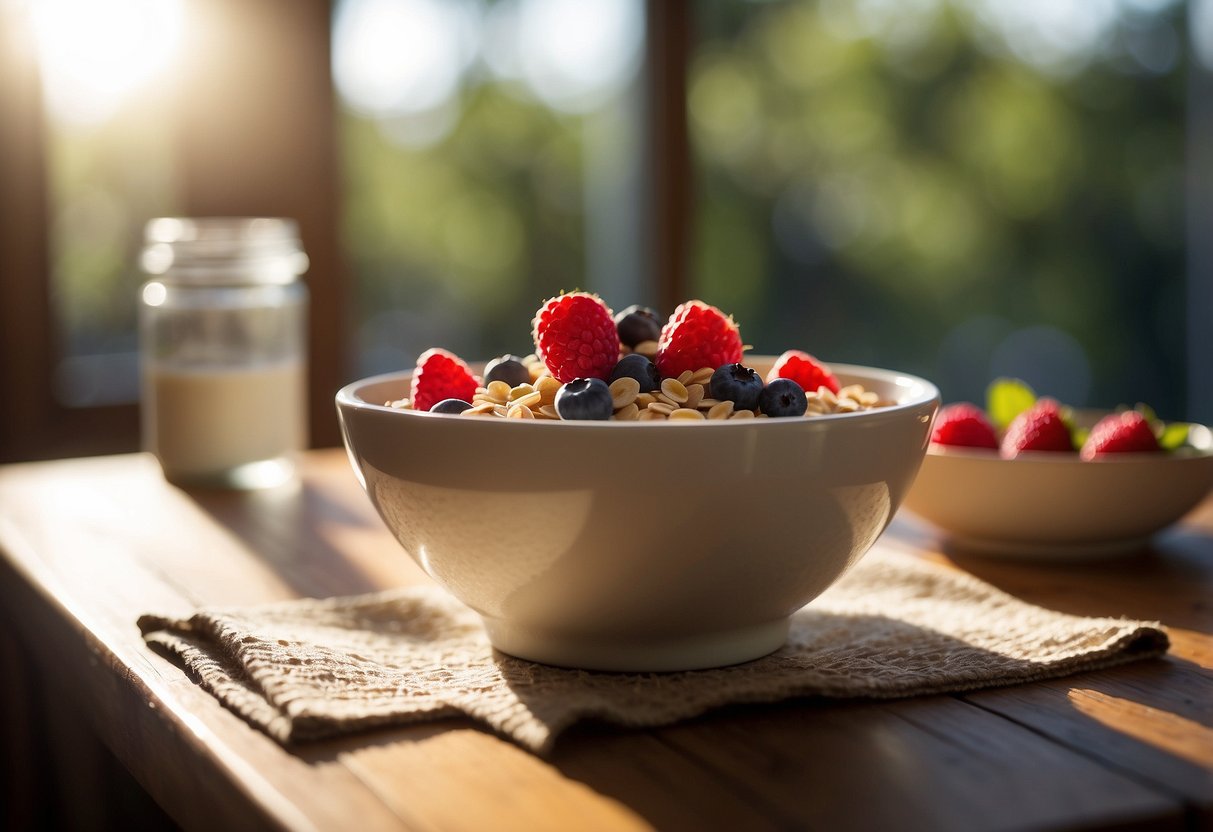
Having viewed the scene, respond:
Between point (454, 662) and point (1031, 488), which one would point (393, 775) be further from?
point (1031, 488)

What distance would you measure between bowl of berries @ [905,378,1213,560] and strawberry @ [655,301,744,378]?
232mm

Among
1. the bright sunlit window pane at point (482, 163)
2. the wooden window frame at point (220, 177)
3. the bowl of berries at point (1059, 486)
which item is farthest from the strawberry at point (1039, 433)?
the wooden window frame at point (220, 177)

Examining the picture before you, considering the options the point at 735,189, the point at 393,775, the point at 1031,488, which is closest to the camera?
the point at 393,775

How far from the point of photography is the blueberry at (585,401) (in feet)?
1.89

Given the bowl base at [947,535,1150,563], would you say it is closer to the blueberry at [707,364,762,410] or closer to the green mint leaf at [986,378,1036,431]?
the green mint leaf at [986,378,1036,431]

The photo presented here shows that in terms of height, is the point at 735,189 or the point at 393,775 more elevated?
the point at 735,189

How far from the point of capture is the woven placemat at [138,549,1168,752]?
1.78ft

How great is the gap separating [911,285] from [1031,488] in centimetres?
522

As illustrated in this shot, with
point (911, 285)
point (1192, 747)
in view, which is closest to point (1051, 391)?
point (911, 285)

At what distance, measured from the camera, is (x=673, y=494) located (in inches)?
21.1

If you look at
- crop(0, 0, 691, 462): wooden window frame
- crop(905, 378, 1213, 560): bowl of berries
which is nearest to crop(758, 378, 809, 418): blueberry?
crop(905, 378, 1213, 560): bowl of berries

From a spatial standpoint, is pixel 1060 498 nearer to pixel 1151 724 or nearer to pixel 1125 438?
pixel 1125 438

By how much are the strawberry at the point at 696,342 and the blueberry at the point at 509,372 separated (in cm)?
8

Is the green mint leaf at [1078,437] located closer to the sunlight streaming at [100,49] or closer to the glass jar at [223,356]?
the glass jar at [223,356]
